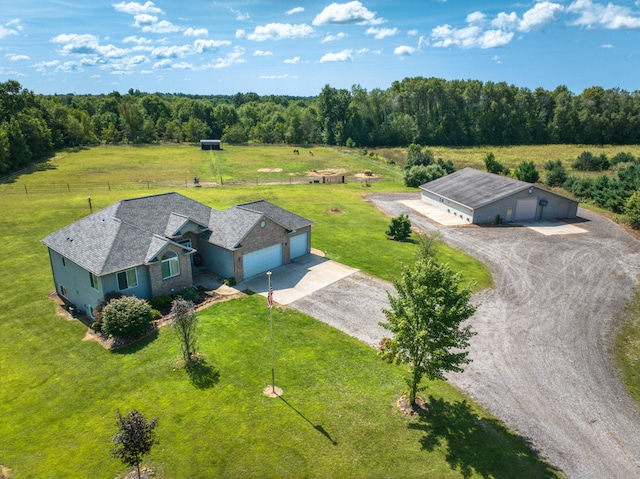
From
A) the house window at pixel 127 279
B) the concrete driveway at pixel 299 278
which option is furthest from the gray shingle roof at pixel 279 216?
the house window at pixel 127 279

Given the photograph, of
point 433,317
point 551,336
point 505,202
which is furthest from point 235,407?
point 505,202

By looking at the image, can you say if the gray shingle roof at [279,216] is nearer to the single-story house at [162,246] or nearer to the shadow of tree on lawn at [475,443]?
the single-story house at [162,246]

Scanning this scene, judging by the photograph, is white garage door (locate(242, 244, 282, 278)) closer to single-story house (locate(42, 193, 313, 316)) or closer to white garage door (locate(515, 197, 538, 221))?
single-story house (locate(42, 193, 313, 316))

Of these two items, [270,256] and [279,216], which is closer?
[270,256]

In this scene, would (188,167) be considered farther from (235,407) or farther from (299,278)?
(235,407)

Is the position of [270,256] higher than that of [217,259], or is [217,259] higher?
[217,259]

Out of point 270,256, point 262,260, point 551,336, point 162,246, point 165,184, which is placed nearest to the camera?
point 551,336

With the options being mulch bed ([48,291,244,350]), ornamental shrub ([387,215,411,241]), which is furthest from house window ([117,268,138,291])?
ornamental shrub ([387,215,411,241])
